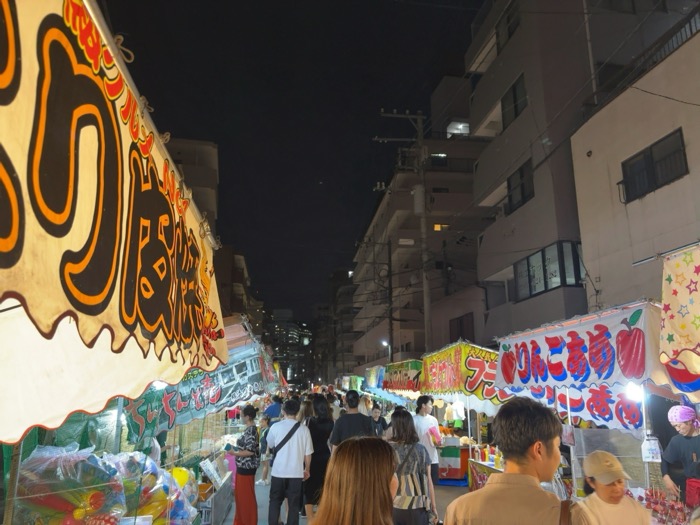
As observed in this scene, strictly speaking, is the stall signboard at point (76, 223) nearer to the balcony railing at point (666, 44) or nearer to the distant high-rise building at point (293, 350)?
the balcony railing at point (666, 44)

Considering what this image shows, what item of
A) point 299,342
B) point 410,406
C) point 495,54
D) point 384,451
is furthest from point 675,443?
point 299,342

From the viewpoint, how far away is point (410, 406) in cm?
2130

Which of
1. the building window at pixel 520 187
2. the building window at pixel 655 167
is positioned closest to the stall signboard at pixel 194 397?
the building window at pixel 655 167

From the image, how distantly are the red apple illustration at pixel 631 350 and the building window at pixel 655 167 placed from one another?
7.20 metres

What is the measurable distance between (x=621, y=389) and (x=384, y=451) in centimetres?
615

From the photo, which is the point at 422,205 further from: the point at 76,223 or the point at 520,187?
the point at 76,223

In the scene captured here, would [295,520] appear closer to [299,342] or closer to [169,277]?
[169,277]

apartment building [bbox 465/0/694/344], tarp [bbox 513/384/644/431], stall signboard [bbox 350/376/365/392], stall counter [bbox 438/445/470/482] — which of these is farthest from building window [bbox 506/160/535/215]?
stall signboard [bbox 350/376/365/392]

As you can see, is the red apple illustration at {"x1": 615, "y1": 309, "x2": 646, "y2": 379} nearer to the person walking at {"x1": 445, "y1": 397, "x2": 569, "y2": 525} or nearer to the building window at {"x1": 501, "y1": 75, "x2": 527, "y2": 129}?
the person walking at {"x1": 445, "y1": 397, "x2": 569, "y2": 525}

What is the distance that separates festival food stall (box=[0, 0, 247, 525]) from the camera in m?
1.49

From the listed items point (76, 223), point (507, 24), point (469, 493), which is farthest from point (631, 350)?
point (507, 24)

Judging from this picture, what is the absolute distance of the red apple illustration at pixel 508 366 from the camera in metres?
9.39

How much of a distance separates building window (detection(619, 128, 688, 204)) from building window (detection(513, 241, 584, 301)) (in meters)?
3.38

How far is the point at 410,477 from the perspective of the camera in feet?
19.6
